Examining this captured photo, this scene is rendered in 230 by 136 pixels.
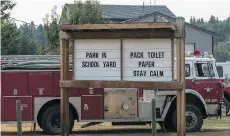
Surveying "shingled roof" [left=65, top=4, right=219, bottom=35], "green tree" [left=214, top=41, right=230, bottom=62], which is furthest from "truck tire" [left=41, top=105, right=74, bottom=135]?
"green tree" [left=214, top=41, right=230, bottom=62]

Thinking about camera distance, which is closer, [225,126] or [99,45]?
→ [99,45]

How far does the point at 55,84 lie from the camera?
16.0m

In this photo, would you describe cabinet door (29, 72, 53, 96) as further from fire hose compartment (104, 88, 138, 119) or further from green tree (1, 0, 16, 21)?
green tree (1, 0, 16, 21)

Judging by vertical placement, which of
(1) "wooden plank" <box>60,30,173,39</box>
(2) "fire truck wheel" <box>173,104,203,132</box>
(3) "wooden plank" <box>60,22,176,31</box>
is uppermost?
(3) "wooden plank" <box>60,22,176,31</box>

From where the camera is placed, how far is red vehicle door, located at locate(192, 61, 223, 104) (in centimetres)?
1722

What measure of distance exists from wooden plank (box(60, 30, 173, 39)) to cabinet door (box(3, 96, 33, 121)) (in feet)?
19.1

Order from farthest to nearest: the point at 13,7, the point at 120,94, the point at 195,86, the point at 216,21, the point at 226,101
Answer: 1. the point at 216,21
2. the point at 13,7
3. the point at 226,101
4. the point at 195,86
5. the point at 120,94

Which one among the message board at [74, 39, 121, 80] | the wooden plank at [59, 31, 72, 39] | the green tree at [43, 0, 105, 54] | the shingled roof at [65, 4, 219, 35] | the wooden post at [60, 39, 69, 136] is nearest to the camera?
the message board at [74, 39, 121, 80]

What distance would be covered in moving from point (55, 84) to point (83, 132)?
7.01 ft

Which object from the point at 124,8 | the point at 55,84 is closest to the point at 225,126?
the point at 55,84

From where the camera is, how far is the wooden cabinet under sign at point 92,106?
16.1m

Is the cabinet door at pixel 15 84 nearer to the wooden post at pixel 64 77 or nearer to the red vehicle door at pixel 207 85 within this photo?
the red vehicle door at pixel 207 85

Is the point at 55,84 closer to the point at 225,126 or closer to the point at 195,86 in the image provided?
the point at 195,86

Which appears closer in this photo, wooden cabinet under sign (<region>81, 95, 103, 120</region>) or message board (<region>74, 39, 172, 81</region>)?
message board (<region>74, 39, 172, 81</region>)
